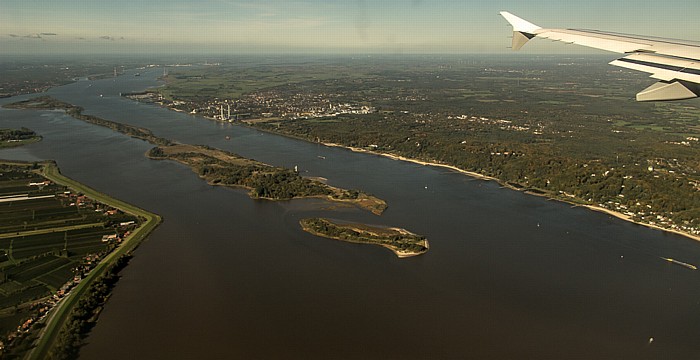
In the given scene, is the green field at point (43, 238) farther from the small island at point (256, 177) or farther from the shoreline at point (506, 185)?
the shoreline at point (506, 185)

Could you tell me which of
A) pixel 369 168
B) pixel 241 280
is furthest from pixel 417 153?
pixel 241 280

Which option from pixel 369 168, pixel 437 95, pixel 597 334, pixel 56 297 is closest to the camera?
pixel 597 334

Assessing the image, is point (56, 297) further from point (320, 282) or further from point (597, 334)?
point (597, 334)

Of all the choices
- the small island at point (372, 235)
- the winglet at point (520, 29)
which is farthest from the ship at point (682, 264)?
the winglet at point (520, 29)

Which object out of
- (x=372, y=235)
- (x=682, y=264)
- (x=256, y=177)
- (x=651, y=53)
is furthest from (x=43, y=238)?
(x=682, y=264)

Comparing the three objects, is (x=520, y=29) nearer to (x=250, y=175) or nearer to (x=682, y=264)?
(x=682, y=264)
